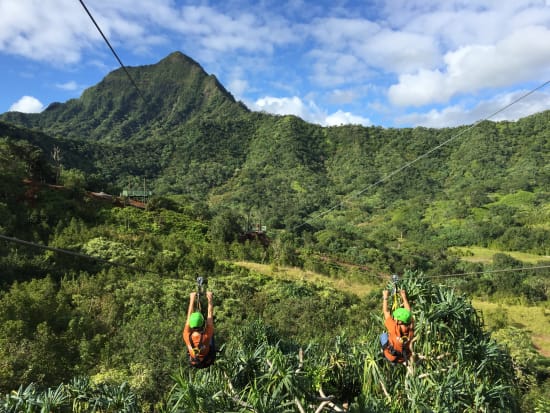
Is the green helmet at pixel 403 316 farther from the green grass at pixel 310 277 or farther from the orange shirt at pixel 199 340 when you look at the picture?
the green grass at pixel 310 277

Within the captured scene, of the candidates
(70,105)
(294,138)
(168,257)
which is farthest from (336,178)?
(70,105)

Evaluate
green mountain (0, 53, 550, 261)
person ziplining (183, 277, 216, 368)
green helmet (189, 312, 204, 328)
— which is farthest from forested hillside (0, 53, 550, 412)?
green mountain (0, 53, 550, 261)

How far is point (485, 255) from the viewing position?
54.6m

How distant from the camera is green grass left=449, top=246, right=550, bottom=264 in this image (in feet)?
166

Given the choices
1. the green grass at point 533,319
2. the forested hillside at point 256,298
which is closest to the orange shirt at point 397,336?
the forested hillside at point 256,298

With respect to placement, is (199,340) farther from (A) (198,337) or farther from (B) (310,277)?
(B) (310,277)

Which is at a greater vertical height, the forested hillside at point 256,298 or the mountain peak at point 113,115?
the mountain peak at point 113,115

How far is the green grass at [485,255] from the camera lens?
1987 inches

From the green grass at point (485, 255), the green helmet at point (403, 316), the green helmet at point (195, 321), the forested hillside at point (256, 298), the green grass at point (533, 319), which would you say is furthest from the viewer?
the green grass at point (485, 255)

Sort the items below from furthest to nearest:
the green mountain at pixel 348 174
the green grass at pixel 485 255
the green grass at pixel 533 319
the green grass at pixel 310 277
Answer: the green mountain at pixel 348 174
the green grass at pixel 485 255
the green grass at pixel 310 277
the green grass at pixel 533 319

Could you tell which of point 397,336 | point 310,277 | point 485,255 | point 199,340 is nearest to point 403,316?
point 397,336

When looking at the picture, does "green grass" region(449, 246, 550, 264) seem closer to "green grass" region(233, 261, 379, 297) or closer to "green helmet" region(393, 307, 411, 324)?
"green grass" region(233, 261, 379, 297)

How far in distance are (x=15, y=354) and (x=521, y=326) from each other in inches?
1102

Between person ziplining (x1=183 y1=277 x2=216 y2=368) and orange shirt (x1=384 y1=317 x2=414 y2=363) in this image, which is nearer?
person ziplining (x1=183 y1=277 x2=216 y2=368)
